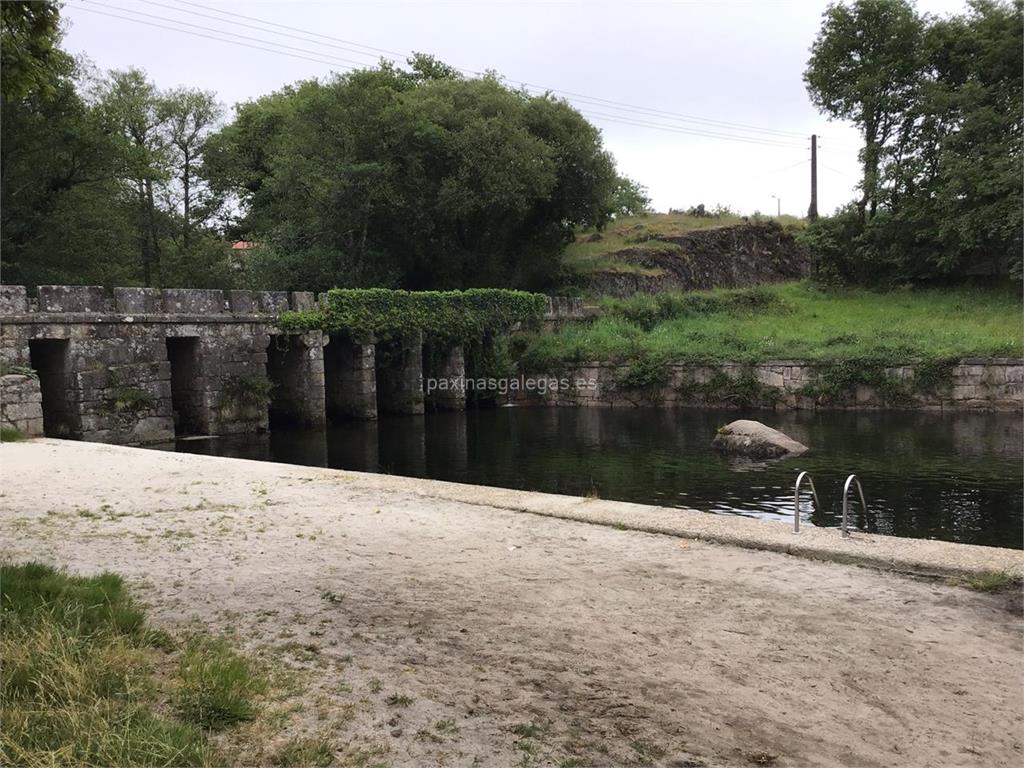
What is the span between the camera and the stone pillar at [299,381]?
2497cm

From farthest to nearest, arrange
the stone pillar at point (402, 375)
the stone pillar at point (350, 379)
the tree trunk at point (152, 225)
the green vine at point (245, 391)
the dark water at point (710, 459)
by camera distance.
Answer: the tree trunk at point (152, 225)
the stone pillar at point (402, 375)
the stone pillar at point (350, 379)
the green vine at point (245, 391)
the dark water at point (710, 459)

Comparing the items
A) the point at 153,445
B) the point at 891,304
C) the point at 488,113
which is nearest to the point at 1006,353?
the point at 891,304

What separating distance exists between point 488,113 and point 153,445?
809 inches

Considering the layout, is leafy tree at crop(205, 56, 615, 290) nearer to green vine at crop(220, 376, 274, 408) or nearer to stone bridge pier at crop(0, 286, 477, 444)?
stone bridge pier at crop(0, 286, 477, 444)

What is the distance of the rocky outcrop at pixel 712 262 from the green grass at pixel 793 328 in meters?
3.66

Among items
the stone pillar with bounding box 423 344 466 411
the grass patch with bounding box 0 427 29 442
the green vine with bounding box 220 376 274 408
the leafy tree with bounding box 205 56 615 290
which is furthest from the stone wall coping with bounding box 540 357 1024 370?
the grass patch with bounding box 0 427 29 442

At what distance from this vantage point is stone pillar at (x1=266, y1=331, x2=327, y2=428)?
2497cm

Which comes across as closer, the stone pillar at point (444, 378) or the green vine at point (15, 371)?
the green vine at point (15, 371)

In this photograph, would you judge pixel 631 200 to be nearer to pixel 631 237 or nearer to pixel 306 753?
pixel 631 237

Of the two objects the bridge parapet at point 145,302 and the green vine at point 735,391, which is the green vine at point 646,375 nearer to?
the green vine at point 735,391

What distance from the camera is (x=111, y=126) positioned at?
3053 cm

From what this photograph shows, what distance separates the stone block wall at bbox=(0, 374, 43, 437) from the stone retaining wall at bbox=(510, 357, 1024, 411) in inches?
756

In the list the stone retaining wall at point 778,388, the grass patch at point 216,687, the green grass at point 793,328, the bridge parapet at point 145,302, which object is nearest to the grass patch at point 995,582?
the grass patch at point 216,687

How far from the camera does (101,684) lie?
3.76 m
